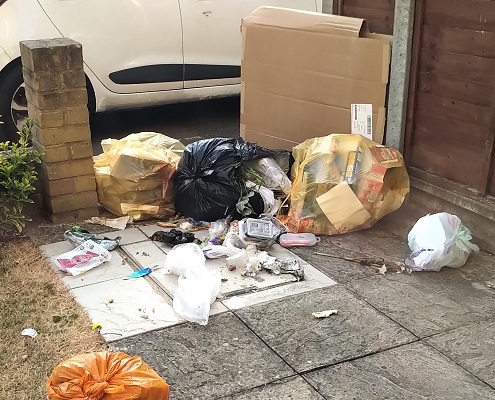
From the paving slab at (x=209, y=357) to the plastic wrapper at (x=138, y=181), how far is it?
1532mm

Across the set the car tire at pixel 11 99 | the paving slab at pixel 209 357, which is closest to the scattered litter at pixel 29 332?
the paving slab at pixel 209 357

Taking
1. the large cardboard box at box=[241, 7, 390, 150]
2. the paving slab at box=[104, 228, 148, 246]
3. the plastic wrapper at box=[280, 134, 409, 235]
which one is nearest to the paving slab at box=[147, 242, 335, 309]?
the paving slab at box=[104, 228, 148, 246]

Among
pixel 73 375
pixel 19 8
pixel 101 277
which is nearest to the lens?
pixel 73 375

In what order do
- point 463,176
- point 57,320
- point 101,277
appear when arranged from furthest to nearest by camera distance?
point 463,176
point 101,277
point 57,320

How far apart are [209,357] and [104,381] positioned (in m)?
0.73

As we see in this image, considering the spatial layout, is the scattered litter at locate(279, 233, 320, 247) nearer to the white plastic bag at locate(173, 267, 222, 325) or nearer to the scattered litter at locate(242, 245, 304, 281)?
the scattered litter at locate(242, 245, 304, 281)

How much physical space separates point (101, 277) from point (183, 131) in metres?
3.37

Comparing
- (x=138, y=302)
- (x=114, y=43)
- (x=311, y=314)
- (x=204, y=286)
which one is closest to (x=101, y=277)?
(x=138, y=302)

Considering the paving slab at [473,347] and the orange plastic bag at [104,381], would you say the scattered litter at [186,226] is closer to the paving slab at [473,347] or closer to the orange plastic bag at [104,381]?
the paving slab at [473,347]

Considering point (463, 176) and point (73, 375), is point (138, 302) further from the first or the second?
point (463, 176)

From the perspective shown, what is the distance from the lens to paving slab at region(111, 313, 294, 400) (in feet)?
9.04

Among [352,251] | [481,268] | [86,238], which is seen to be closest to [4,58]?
[86,238]

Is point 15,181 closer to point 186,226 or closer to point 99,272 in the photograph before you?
point 99,272

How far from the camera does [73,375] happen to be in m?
2.31
